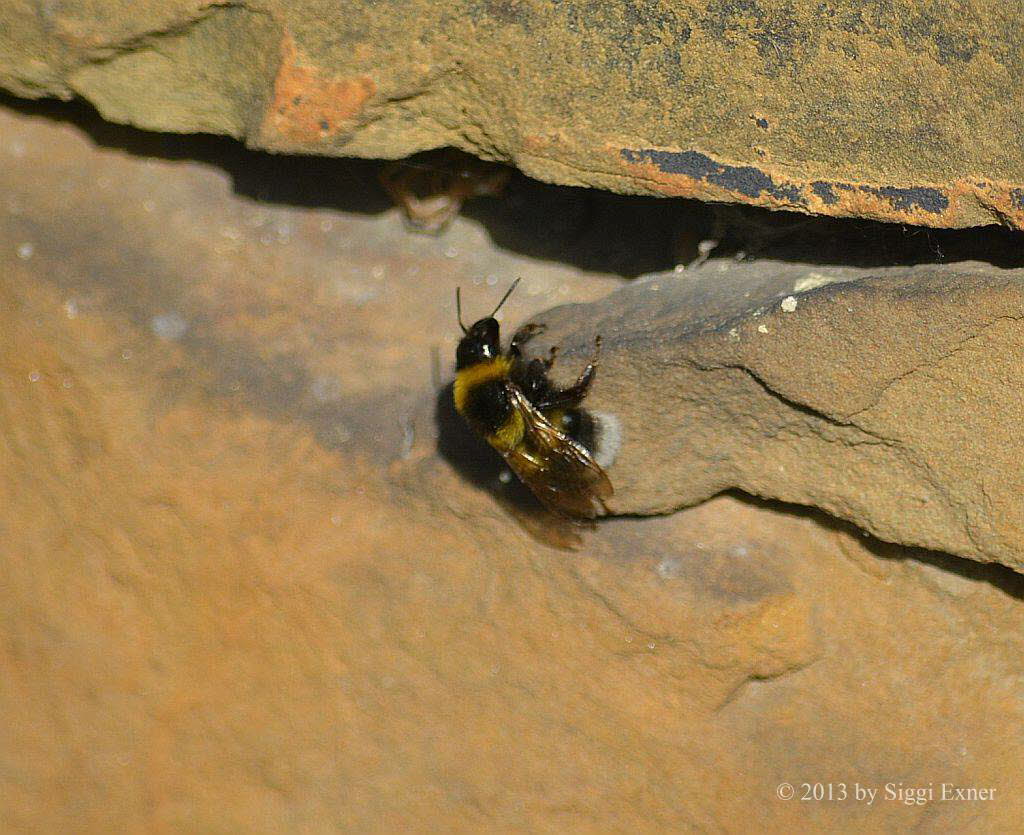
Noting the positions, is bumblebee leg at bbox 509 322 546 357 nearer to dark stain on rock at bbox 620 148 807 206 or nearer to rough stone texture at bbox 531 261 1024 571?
rough stone texture at bbox 531 261 1024 571

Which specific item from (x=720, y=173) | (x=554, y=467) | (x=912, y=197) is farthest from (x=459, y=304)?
(x=912, y=197)

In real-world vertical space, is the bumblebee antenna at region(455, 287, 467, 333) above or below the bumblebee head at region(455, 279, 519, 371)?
below

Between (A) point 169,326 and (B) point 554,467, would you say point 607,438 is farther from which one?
(A) point 169,326

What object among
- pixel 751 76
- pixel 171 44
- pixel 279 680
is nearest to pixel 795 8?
pixel 751 76

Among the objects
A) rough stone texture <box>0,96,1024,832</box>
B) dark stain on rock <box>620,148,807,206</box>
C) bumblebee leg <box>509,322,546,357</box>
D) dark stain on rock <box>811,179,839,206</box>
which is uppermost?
dark stain on rock <box>811,179,839,206</box>

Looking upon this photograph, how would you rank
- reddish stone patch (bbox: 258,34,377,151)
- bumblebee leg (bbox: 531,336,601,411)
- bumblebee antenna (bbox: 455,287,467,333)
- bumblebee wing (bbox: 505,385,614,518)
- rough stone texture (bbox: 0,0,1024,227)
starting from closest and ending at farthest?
rough stone texture (bbox: 0,0,1024,227)
reddish stone patch (bbox: 258,34,377,151)
bumblebee leg (bbox: 531,336,601,411)
bumblebee wing (bbox: 505,385,614,518)
bumblebee antenna (bbox: 455,287,467,333)

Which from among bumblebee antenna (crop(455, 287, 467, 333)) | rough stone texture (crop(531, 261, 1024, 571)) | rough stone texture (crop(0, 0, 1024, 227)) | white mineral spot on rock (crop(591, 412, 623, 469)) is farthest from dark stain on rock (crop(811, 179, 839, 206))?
bumblebee antenna (crop(455, 287, 467, 333))

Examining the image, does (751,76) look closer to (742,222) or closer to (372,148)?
(742,222)

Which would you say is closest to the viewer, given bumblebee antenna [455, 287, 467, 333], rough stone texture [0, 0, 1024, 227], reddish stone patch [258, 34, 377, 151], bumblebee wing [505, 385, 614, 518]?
rough stone texture [0, 0, 1024, 227]
